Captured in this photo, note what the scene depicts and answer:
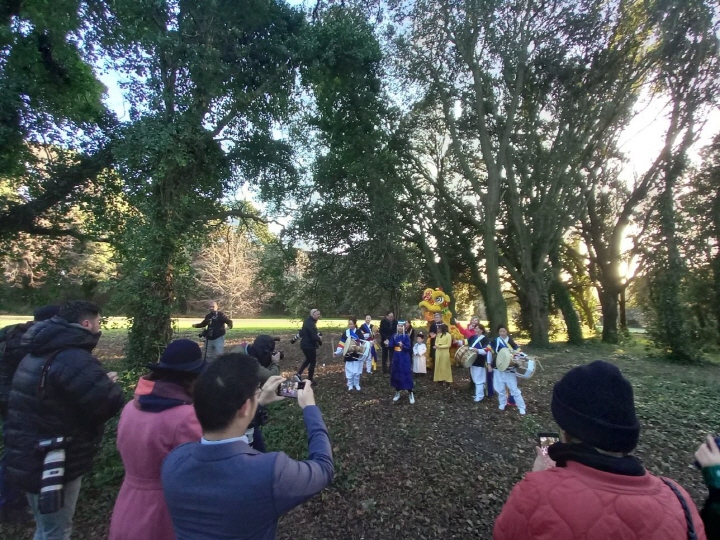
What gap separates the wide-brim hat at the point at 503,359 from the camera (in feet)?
28.2

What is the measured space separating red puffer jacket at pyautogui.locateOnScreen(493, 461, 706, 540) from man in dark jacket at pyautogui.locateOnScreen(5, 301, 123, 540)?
280 cm

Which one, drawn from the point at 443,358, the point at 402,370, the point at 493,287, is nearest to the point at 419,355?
the point at 443,358

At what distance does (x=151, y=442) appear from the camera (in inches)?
87.7

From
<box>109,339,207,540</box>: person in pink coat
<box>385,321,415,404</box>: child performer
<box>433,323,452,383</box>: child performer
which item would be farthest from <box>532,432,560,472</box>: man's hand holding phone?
<box>433,323,452,383</box>: child performer

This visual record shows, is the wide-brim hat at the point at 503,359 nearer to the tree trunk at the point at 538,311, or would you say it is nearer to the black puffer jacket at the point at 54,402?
the black puffer jacket at the point at 54,402

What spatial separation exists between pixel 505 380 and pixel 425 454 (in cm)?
322

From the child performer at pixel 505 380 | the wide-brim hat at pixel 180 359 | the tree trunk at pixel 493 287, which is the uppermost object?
the tree trunk at pixel 493 287

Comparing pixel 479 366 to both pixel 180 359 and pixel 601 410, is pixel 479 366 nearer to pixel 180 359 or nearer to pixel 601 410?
pixel 180 359

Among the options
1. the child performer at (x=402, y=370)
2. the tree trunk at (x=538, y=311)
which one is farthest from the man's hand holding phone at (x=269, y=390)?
the tree trunk at (x=538, y=311)

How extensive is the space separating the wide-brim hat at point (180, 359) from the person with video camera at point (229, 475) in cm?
75

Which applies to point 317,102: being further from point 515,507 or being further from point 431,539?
point 515,507

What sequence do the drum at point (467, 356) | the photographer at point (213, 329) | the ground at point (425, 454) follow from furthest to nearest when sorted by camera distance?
1. the photographer at point (213, 329)
2. the drum at point (467, 356)
3. the ground at point (425, 454)

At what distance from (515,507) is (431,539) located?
3.58 metres

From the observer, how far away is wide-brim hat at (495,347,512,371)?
8602mm
